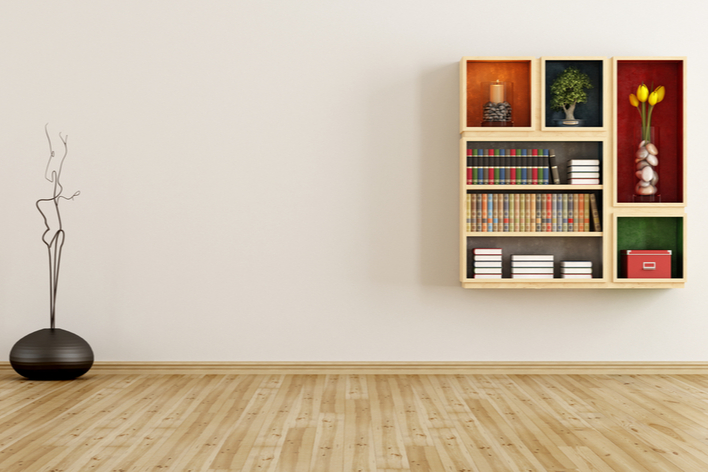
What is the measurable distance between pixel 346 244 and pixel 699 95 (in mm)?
2839

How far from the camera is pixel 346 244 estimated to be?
191 inches

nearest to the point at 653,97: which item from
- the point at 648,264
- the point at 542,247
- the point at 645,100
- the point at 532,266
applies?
the point at 645,100

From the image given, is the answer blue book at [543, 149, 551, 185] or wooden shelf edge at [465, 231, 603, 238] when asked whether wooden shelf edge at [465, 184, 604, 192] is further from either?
wooden shelf edge at [465, 231, 603, 238]

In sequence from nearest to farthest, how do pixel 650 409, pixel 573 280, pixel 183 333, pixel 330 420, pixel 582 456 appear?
pixel 582 456, pixel 330 420, pixel 650 409, pixel 573 280, pixel 183 333

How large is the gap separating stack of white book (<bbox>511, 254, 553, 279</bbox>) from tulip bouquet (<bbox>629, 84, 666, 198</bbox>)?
83 centimetres

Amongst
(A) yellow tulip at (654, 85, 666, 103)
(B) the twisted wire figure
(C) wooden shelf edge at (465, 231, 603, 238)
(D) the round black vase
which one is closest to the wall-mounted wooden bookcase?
(C) wooden shelf edge at (465, 231, 603, 238)

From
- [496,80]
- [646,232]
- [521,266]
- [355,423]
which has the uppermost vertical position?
[496,80]

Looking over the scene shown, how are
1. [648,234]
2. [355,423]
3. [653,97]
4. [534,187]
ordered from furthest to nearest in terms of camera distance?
[648,234]
[653,97]
[534,187]
[355,423]

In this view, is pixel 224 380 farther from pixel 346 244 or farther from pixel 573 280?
pixel 573 280

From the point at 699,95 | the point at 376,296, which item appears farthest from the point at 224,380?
the point at 699,95

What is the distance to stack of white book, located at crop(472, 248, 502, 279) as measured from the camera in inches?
181

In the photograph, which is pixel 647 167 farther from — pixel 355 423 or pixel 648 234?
pixel 355 423

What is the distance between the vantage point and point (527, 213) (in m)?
4.59

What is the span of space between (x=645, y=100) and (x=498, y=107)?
3.51 feet
